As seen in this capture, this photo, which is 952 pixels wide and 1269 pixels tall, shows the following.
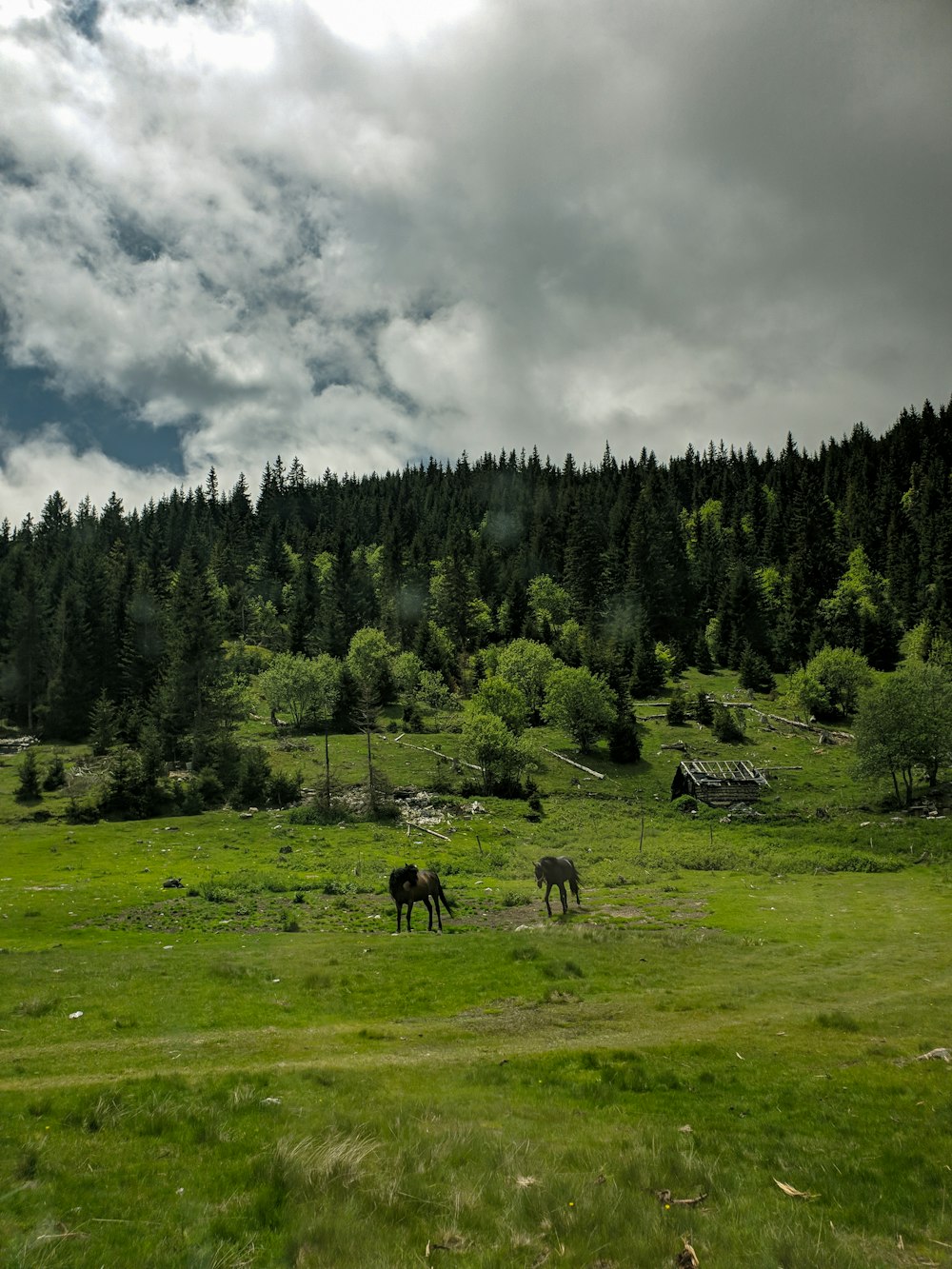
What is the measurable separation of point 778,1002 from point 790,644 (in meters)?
133

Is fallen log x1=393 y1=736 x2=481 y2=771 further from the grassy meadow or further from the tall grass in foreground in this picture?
the tall grass in foreground

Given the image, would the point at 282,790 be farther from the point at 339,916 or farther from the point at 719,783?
the point at 719,783

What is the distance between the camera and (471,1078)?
39.7ft

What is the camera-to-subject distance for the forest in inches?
3851

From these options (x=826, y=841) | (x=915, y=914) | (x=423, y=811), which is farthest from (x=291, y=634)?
(x=915, y=914)

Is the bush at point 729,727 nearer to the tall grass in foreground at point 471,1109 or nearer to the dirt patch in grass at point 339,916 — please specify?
the dirt patch in grass at point 339,916

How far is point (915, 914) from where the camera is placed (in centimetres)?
3005

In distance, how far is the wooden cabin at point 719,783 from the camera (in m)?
68.6

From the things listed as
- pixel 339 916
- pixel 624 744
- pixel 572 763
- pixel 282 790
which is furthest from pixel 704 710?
pixel 339 916

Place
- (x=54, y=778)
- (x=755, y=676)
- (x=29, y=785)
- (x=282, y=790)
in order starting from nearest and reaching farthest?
(x=29, y=785) < (x=282, y=790) < (x=54, y=778) < (x=755, y=676)

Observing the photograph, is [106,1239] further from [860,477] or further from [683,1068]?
[860,477]

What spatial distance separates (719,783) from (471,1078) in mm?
64130

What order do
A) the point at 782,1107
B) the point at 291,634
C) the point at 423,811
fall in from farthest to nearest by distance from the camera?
1. the point at 291,634
2. the point at 423,811
3. the point at 782,1107

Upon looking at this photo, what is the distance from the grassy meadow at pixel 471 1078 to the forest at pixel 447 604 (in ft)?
158
